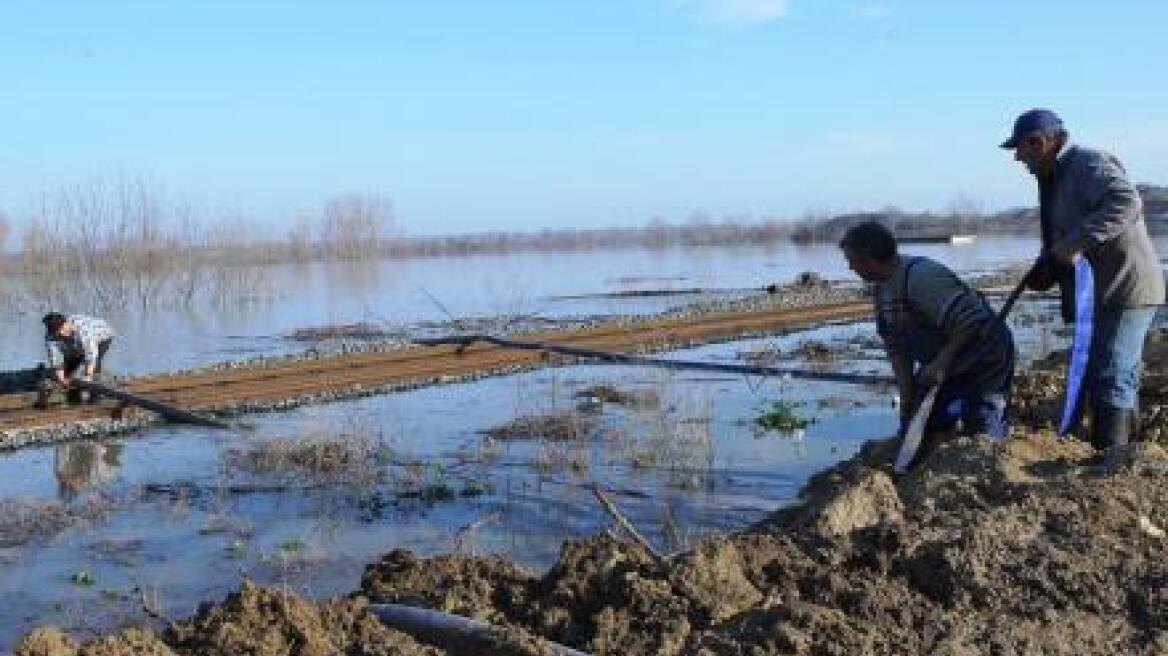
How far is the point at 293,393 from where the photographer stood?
1523cm

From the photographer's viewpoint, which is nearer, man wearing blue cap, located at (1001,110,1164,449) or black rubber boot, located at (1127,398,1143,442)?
man wearing blue cap, located at (1001,110,1164,449)

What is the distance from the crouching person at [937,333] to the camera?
6086 millimetres

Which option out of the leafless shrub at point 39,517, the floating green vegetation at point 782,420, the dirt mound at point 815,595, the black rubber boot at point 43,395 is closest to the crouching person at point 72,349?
the black rubber boot at point 43,395

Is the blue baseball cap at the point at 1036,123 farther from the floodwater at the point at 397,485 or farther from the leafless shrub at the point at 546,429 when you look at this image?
the leafless shrub at the point at 546,429

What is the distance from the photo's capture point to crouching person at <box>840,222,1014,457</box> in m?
6.09

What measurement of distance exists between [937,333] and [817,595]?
2334 millimetres

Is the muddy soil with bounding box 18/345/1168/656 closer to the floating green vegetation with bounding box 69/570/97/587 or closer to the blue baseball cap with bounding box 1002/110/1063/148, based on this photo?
the blue baseball cap with bounding box 1002/110/1063/148

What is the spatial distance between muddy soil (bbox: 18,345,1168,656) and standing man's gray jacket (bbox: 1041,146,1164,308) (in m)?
1.16

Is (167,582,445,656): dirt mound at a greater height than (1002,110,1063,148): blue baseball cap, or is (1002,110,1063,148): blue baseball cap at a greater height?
(1002,110,1063,148): blue baseball cap

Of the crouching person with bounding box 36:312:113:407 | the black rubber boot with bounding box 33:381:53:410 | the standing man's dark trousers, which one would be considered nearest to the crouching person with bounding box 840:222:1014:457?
the standing man's dark trousers

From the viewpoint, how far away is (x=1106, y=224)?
5926 millimetres

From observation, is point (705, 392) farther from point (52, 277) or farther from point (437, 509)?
point (52, 277)

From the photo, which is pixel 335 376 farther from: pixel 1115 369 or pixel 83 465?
pixel 1115 369

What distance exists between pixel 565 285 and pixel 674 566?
147 ft
